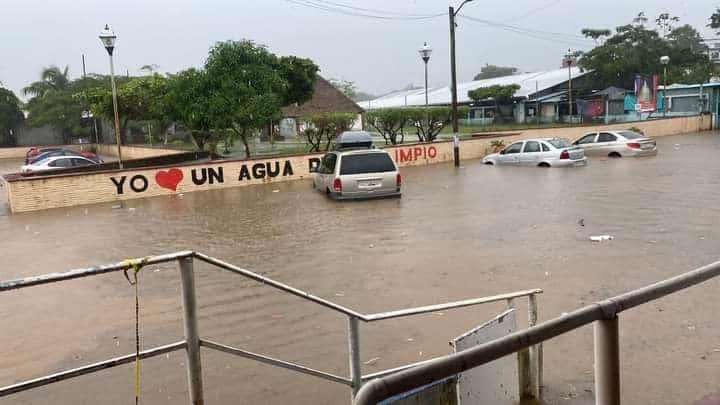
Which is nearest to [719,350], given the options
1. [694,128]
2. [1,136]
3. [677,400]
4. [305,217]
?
[677,400]

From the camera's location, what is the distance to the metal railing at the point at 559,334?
6.26 ft

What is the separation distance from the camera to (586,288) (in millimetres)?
7961

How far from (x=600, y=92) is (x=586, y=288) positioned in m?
56.4

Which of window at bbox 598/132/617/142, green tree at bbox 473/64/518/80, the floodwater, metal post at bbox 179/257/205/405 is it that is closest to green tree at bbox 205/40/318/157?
the floodwater

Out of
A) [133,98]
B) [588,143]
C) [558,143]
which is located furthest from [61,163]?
[588,143]

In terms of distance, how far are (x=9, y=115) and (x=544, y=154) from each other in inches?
2164

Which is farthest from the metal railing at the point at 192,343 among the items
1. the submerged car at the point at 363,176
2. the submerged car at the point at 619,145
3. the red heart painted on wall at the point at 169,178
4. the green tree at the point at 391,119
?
the green tree at the point at 391,119

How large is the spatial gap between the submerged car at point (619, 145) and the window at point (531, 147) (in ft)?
15.5

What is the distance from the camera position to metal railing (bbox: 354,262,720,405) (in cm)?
191

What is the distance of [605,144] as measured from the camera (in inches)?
1092

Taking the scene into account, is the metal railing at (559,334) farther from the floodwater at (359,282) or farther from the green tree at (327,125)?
the green tree at (327,125)

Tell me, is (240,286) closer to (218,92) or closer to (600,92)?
(218,92)

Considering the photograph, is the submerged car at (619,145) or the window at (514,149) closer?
the window at (514,149)

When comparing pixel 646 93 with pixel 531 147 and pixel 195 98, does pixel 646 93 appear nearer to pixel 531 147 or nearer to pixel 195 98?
pixel 531 147
